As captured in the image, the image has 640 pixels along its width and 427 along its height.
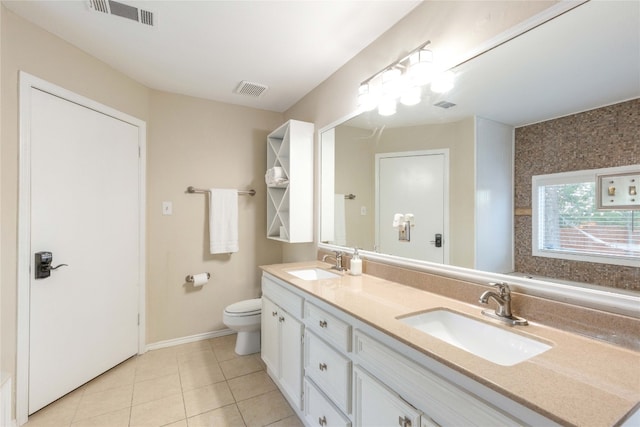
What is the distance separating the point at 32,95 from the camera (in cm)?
174

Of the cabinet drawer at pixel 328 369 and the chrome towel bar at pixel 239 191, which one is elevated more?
the chrome towel bar at pixel 239 191

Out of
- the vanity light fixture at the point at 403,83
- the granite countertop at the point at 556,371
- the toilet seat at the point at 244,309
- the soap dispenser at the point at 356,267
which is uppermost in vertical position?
the vanity light fixture at the point at 403,83

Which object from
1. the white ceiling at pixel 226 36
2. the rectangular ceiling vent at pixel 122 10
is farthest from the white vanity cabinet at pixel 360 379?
the rectangular ceiling vent at pixel 122 10

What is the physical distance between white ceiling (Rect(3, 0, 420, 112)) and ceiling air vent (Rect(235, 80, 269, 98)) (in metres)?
0.09

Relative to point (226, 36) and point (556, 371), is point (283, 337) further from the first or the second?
point (226, 36)

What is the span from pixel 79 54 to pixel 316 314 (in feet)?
7.94

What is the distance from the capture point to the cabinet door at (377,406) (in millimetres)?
965

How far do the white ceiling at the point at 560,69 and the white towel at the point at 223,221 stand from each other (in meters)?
2.24

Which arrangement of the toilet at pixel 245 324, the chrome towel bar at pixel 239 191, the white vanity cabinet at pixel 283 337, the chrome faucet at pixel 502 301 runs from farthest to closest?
the chrome towel bar at pixel 239 191
the toilet at pixel 245 324
the white vanity cabinet at pixel 283 337
the chrome faucet at pixel 502 301

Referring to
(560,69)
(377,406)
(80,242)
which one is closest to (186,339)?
(80,242)

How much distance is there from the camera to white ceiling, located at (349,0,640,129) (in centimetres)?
92

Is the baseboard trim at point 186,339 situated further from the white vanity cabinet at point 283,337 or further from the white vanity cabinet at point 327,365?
the white vanity cabinet at point 327,365

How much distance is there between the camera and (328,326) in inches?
55.7

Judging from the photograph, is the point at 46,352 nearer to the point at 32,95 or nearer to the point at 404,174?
the point at 32,95
